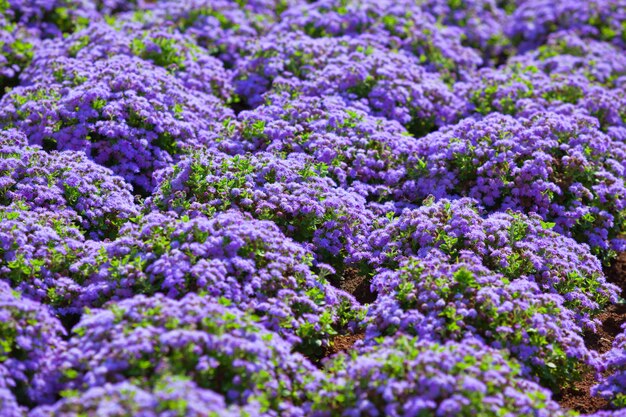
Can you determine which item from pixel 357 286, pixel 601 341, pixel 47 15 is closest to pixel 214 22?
pixel 47 15

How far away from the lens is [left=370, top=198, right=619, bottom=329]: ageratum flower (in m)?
10.0

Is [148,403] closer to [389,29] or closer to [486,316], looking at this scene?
[486,316]

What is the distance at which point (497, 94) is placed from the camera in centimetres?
1383

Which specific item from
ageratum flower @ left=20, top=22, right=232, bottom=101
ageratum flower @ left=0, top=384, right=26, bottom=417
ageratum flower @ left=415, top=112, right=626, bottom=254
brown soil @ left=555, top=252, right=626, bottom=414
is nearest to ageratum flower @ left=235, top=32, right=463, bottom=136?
ageratum flower @ left=20, top=22, right=232, bottom=101

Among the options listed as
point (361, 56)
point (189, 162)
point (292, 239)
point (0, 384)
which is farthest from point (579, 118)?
point (0, 384)

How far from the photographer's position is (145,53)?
552 inches

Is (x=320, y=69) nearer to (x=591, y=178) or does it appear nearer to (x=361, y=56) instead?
(x=361, y=56)

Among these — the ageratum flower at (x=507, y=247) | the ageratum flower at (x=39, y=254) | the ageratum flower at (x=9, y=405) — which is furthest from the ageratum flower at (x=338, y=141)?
the ageratum flower at (x=9, y=405)

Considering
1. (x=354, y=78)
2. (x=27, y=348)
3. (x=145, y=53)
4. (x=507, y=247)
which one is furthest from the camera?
(x=145, y=53)

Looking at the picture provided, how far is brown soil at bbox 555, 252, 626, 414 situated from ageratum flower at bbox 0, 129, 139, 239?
5.77m

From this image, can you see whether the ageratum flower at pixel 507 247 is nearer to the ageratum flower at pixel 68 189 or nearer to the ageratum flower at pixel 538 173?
the ageratum flower at pixel 538 173

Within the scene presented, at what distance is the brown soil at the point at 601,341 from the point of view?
30.1 feet

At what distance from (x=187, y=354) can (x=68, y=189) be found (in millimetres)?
3902

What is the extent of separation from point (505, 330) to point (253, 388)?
2.80 m
